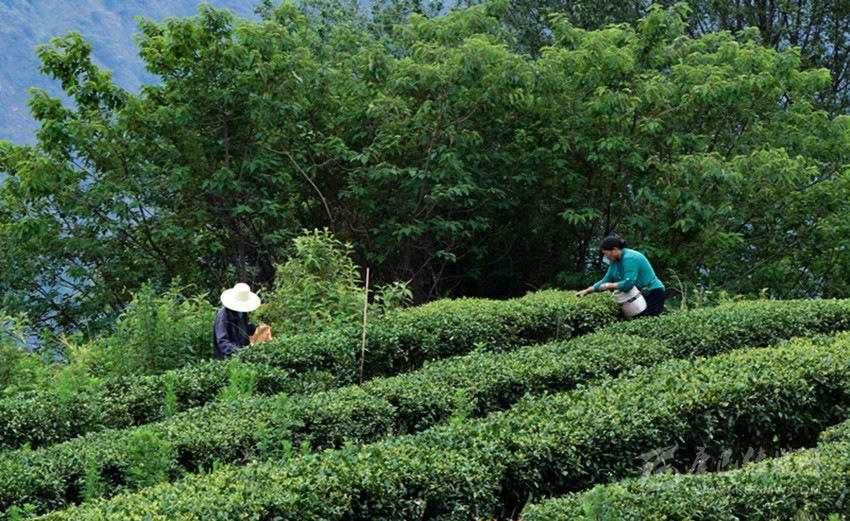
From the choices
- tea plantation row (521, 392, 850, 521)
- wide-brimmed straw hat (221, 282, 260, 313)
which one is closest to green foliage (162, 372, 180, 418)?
wide-brimmed straw hat (221, 282, 260, 313)

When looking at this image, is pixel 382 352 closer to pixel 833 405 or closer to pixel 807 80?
pixel 833 405

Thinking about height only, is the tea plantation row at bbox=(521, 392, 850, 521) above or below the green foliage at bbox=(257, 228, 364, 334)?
below

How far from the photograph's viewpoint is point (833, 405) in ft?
25.0

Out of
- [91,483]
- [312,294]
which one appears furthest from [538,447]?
[312,294]

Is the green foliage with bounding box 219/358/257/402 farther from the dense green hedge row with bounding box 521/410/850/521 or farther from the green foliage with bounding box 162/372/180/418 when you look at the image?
the dense green hedge row with bounding box 521/410/850/521

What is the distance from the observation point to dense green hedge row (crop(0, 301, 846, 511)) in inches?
238

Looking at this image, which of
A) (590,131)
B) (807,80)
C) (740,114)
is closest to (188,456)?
(590,131)

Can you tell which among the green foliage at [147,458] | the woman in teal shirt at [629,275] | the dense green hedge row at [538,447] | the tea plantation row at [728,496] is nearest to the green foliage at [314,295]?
the woman in teal shirt at [629,275]

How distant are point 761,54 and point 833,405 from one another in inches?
341

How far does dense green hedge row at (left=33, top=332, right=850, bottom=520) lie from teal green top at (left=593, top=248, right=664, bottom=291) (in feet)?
8.45

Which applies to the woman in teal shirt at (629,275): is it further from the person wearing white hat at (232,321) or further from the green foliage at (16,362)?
the green foliage at (16,362)

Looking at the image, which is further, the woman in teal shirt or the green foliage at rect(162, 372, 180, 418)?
A: the woman in teal shirt

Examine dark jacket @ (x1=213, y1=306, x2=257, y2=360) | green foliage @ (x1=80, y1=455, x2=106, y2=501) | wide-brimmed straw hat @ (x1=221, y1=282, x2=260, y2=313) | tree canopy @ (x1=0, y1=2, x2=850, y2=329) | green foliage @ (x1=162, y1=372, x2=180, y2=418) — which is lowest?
green foliage @ (x1=80, y1=455, x2=106, y2=501)

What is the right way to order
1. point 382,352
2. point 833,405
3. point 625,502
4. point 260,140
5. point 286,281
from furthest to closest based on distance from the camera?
point 260,140
point 286,281
point 382,352
point 833,405
point 625,502
